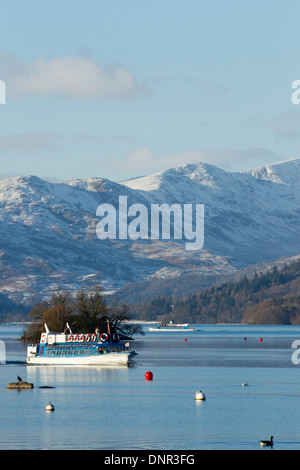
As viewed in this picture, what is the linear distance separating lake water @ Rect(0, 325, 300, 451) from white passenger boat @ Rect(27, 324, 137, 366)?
3.95 m

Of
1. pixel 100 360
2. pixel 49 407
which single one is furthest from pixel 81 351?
pixel 49 407

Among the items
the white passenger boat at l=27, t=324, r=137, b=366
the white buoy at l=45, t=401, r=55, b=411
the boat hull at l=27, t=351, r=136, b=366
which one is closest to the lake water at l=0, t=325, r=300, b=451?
the white buoy at l=45, t=401, r=55, b=411

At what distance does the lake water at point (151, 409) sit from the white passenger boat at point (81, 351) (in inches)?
156

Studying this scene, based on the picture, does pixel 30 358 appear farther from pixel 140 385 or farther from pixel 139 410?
pixel 139 410

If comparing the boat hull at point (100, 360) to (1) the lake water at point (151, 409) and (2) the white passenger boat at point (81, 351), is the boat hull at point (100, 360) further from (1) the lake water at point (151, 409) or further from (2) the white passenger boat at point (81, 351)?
(1) the lake water at point (151, 409)

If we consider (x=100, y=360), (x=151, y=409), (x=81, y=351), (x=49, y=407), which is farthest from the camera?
(x=81, y=351)

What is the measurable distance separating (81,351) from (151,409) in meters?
67.8

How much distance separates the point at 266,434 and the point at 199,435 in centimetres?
596

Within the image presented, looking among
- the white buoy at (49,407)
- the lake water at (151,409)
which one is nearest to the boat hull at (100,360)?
the lake water at (151,409)

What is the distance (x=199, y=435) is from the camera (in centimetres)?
8162

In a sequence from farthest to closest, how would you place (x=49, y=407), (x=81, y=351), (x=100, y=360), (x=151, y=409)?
(x=81, y=351), (x=100, y=360), (x=151, y=409), (x=49, y=407)

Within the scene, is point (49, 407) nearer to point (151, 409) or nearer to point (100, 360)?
point (151, 409)

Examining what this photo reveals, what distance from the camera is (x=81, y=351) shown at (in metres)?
167
